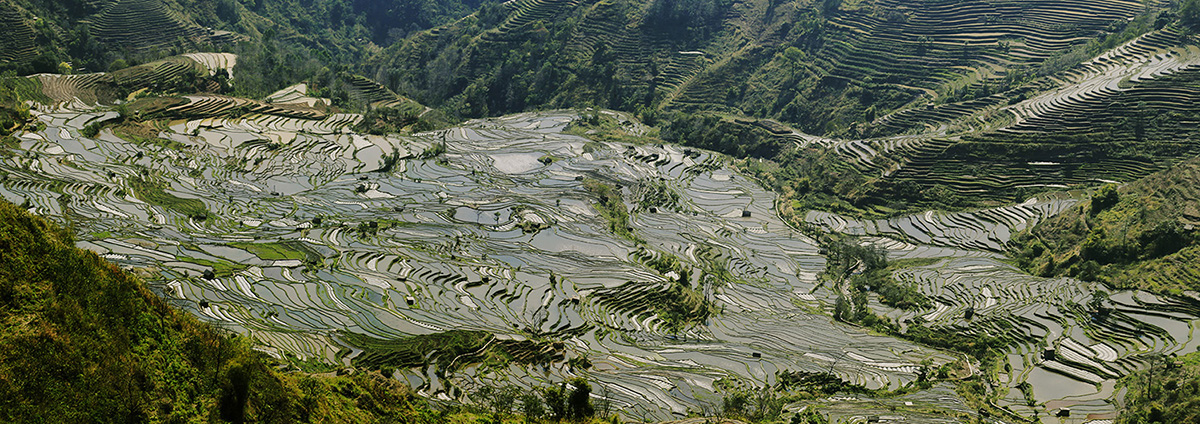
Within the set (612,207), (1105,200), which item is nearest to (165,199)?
(612,207)

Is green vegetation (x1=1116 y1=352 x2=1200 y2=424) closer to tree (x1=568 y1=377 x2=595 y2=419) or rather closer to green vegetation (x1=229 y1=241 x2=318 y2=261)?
tree (x1=568 y1=377 x2=595 y2=419)

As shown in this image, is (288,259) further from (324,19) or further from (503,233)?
(324,19)

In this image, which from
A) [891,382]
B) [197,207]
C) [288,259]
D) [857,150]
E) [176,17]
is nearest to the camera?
[891,382]

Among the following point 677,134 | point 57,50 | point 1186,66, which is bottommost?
point 677,134

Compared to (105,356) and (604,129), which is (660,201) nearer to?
(604,129)

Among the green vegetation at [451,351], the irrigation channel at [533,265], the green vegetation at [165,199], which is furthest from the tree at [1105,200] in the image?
the green vegetation at [165,199]

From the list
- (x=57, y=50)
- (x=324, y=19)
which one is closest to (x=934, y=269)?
(x=57, y=50)

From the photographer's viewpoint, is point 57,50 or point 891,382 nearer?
point 891,382
